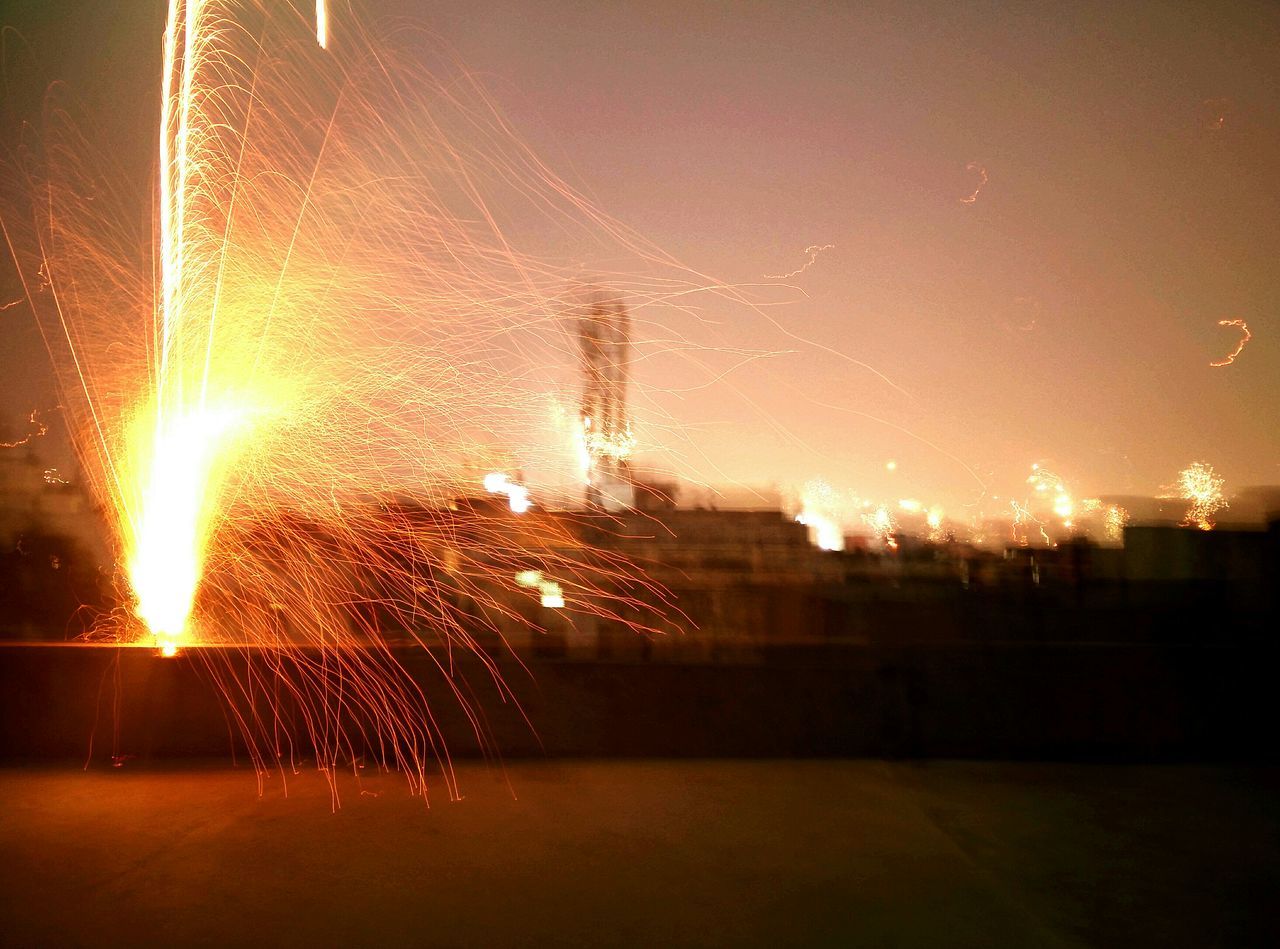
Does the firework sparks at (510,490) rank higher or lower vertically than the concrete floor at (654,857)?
higher

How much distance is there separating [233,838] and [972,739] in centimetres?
553

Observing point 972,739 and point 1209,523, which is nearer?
point 972,739

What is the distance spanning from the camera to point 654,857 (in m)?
4.80

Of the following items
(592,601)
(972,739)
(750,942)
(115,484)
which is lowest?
(750,942)

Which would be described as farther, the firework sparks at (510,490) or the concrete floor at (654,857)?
the firework sparks at (510,490)

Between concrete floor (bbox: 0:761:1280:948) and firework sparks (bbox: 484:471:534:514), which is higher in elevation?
firework sparks (bbox: 484:471:534:514)

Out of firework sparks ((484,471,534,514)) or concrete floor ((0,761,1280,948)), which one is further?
firework sparks ((484,471,534,514))

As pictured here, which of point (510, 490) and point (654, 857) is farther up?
point (510, 490)

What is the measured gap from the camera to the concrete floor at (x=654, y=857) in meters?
3.95

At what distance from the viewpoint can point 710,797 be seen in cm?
590

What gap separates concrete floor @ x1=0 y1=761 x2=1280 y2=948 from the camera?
395cm

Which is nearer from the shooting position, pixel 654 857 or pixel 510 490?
pixel 654 857

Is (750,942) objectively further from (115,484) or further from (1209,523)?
(1209,523)

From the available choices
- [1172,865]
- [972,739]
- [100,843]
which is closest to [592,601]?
[972,739]
